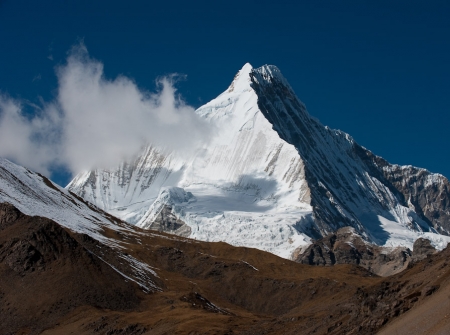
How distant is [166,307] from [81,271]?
21145 millimetres

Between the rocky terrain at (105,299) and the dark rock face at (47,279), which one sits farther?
the dark rock face at (47,279)

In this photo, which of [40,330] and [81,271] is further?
[81,271]

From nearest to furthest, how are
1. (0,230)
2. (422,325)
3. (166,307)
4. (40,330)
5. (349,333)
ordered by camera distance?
1. (422,325)
2. (349,333)
3. (40,330)
4. (166,307)
5. (0,230)

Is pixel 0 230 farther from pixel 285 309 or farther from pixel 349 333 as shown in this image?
pixel 349 333

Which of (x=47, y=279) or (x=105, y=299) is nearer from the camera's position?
(x=47, y=279)

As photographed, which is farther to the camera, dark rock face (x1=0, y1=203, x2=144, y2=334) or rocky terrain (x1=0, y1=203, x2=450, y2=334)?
dark rock face (x1=0, y1=203, x2=144, y2=334)

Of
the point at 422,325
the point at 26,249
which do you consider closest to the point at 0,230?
the point at 26,249

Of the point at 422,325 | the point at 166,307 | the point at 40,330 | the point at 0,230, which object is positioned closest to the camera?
the point at 422,325

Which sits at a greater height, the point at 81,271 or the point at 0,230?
the point at 0,230

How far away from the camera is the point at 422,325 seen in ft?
232

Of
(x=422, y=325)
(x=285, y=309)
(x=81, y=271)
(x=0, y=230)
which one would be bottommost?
(x=422, y=325)

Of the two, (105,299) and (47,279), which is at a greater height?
(47,279)

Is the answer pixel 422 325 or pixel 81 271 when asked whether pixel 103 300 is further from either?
pixel 422 325

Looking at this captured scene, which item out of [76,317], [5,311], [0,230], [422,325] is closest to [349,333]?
[422,325]
